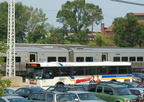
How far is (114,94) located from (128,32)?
223 ft

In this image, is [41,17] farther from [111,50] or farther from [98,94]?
[98,94]

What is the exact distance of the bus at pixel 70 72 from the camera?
35.9 m

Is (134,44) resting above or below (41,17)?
below

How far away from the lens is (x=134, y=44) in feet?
302

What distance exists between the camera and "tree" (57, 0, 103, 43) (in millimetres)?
100125

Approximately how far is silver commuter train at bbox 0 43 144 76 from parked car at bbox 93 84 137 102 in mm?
22167

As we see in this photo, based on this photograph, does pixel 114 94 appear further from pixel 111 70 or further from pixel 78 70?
pixel 111 70

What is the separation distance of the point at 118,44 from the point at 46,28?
63.5 feet

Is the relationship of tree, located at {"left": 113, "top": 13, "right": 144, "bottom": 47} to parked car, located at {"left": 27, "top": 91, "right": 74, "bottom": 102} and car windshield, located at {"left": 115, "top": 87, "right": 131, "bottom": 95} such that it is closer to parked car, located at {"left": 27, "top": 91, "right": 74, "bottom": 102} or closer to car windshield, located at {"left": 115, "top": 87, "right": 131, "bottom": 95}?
car windshield, located at {"left": 115, "top": 87, "right": 131, "bottom": 95}

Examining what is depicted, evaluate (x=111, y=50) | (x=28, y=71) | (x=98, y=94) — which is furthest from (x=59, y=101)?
(x=111, y=50)

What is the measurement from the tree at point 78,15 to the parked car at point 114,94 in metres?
74.6

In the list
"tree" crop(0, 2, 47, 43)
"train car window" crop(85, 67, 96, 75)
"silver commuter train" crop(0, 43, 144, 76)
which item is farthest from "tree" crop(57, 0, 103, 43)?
"train car window" crop(85, 67, 96, 75)

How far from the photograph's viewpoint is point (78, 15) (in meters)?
102

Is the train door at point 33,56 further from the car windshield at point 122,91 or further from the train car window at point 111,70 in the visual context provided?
the car windshield at point 122,91
